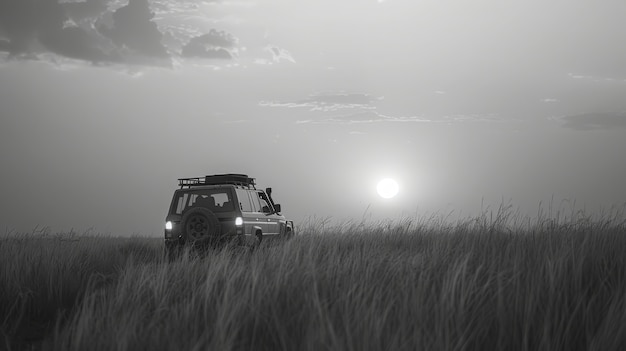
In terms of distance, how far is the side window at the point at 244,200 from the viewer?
40.5ft

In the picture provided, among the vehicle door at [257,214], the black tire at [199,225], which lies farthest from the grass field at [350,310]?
the vehicle door at [257,214]

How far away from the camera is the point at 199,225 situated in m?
11.8

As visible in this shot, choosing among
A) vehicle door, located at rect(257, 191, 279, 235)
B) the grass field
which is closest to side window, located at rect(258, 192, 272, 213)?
vehicle door, located at rect(257, 191, 279, 235)

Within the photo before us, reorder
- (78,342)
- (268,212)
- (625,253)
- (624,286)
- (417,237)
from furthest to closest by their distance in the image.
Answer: (268,212) → (417,237) → (625,253) → (624,286) → (78,342)

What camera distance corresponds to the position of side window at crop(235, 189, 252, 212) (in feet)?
40.5

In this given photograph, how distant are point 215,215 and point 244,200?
86 cm

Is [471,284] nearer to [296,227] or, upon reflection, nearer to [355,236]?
[355,236]

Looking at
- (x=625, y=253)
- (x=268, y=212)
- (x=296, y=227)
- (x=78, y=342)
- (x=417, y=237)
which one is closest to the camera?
(x=78, y=342)

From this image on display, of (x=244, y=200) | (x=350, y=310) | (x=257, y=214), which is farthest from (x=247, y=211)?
(x=350, y=310)

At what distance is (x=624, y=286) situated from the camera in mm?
6008

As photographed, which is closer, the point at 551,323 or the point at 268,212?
the point at 551,323

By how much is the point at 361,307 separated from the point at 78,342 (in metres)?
2.44

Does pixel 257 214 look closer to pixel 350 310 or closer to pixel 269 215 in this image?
pixel 269 215

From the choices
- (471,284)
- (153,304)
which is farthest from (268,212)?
(471,284)
